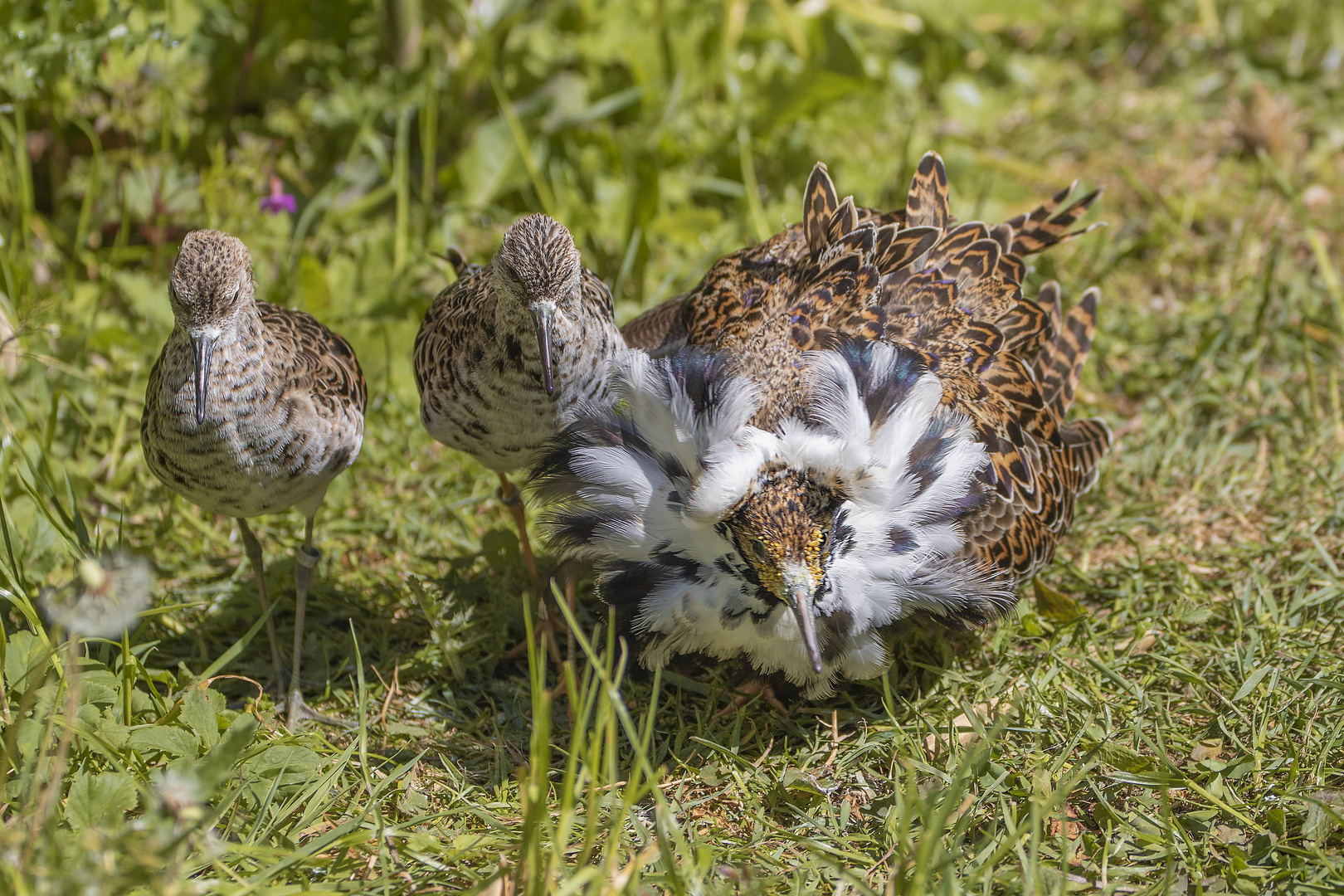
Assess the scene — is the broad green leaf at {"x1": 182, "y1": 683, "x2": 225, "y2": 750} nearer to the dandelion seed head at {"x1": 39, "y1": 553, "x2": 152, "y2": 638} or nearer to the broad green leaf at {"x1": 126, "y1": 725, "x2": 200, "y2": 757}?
the broad green leaf at {"x1": 126, "y1": 725, "x2": 200, "y2": 757}

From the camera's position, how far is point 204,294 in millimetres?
3088

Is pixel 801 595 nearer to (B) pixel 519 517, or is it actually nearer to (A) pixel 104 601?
(B) pixel 519 517

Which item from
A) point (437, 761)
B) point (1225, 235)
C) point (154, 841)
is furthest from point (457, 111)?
point (154, 841)

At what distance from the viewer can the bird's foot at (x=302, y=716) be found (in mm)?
3527

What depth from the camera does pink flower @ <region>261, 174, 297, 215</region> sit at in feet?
15.8

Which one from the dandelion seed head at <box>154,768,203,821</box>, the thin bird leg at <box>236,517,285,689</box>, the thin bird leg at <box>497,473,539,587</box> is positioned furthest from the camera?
the thin bird leg at <box>497,473,539,587</box>

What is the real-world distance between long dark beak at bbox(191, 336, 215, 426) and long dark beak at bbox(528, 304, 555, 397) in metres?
0.92

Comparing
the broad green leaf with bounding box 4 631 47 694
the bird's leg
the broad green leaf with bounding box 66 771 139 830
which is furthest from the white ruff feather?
the broad green leaf with bounding box 4 631 47 694

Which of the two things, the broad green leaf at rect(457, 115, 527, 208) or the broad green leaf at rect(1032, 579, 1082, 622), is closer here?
the broad green leaf at rect(1032, 579, 1082, 622)

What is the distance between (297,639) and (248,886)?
116 cm

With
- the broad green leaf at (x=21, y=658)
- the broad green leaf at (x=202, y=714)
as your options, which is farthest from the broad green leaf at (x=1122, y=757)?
the broad green leaf at (x=21, y=658)

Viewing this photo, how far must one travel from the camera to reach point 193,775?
8.20ft

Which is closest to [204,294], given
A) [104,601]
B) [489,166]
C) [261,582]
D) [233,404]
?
[233,404]

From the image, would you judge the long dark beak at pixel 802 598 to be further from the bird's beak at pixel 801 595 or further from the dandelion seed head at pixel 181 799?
the dandelion seed head at pixel 181 799
